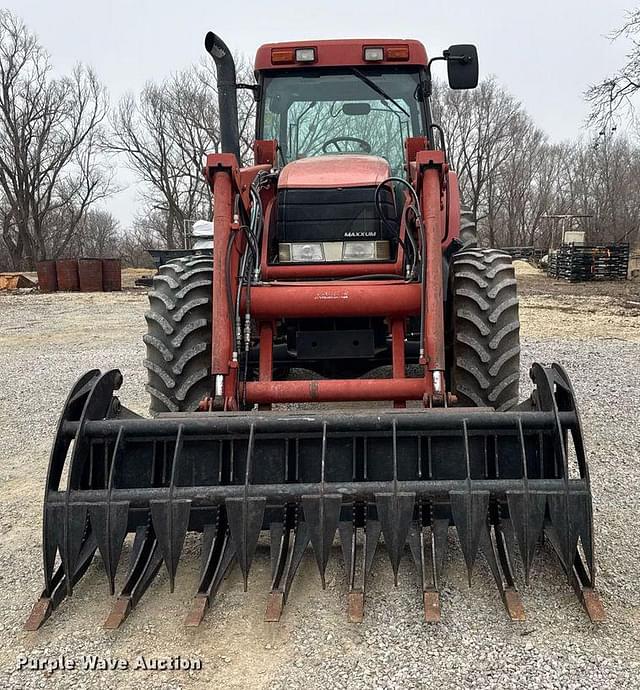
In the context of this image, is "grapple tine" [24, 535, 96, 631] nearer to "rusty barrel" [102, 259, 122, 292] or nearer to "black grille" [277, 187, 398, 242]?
"black grille" [277, 187, 398, 242]

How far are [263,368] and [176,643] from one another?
1.76m

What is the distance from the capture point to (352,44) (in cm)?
475

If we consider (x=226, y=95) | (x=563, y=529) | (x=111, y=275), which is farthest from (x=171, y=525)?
(x=111, y=275)

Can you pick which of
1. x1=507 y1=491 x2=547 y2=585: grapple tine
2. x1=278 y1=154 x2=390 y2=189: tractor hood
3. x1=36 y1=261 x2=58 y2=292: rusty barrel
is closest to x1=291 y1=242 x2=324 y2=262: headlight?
x1=278 y1=154 x2=390 y2=189: tractor hood

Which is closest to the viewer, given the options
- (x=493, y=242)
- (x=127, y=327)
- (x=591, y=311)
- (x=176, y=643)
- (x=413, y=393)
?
(x=176, y=643)

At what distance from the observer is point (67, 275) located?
2241cm

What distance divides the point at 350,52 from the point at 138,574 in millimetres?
3825

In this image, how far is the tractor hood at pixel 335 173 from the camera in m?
4.18

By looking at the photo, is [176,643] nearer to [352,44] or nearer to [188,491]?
[188,491]

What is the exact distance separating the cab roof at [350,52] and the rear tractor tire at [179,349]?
199 cm

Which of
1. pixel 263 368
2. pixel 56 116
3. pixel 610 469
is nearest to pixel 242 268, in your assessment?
pixel 263 368

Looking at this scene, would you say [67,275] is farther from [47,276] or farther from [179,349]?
[179,349]

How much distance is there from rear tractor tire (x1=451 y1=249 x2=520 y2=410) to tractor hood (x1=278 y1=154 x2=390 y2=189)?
3.03 feet

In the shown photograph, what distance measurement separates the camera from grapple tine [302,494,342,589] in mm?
2629
